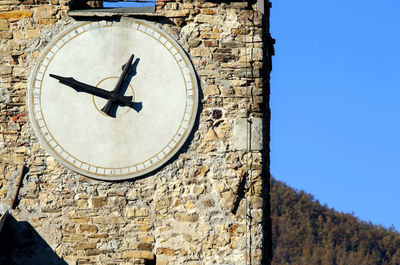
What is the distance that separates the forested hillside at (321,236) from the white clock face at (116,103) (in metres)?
29.1

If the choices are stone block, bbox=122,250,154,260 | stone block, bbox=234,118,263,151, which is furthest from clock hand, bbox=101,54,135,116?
stone block, bbox=122,250,154,260

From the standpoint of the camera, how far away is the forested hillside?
141 feet

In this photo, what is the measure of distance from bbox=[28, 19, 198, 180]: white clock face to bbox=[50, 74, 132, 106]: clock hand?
5 cm

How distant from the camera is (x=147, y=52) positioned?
14.2 m

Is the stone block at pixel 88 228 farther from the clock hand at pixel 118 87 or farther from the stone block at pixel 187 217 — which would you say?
the clock hand at pixel 118 87

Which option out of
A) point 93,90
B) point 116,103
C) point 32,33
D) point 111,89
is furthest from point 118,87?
point 32,33

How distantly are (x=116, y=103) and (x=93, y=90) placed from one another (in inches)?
13.9

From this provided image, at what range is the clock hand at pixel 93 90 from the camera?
14141 mm

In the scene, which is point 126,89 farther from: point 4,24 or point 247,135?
point 4,24

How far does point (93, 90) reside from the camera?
1419cm

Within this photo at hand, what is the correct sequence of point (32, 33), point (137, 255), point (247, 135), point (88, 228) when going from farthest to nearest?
point (32, 33)
point (247, 135)
point (88, 228)
point (137, 255)

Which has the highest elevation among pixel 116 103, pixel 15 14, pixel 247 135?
pixel 15 14

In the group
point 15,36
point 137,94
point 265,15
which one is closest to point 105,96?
point 137,94

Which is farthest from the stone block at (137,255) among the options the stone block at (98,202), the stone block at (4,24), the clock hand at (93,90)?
the stone block at (4,24)
